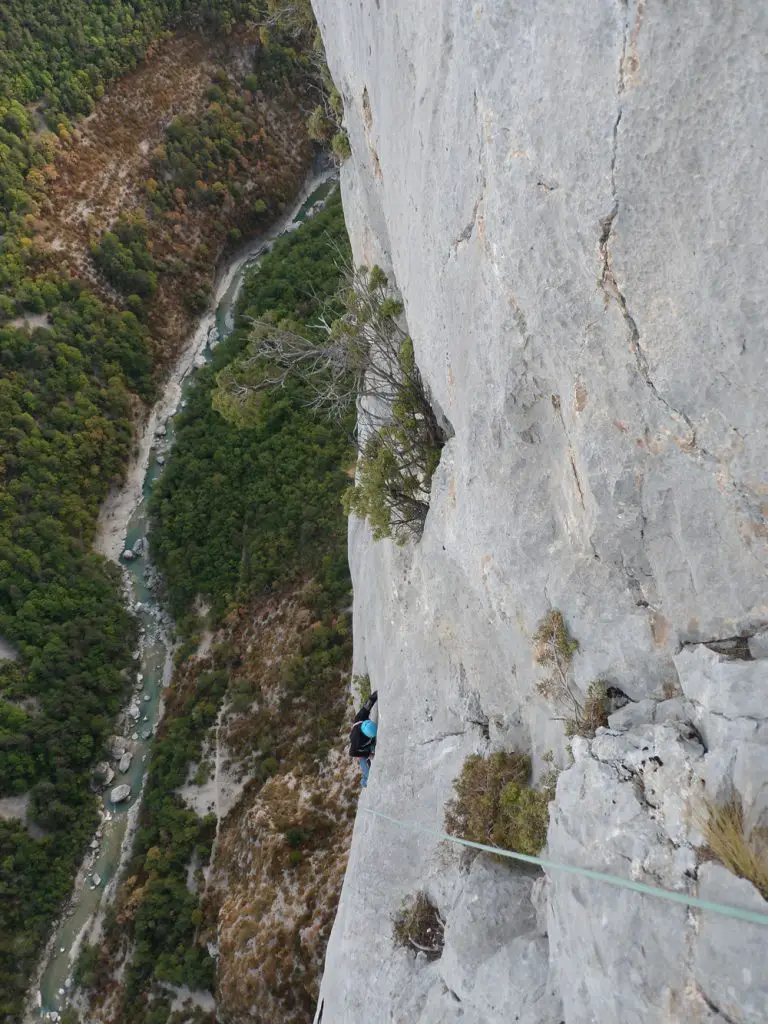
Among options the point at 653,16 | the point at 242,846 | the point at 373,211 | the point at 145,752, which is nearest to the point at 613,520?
the point at 653,16

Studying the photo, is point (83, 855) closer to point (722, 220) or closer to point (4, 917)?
point (4, 917)

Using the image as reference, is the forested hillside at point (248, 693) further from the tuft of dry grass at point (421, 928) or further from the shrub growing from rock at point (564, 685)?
the shrub growing from rock at point (564, 685)

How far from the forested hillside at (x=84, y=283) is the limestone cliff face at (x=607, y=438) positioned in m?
25.4

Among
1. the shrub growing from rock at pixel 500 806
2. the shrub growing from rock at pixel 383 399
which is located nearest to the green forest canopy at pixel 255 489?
the shrub growing from rock at pixel 383 399

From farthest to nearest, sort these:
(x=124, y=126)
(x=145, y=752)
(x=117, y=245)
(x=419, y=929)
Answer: (x=124, y=126) < (x=117, y=245) < (x=145, y=752) < (x=419, y=929)

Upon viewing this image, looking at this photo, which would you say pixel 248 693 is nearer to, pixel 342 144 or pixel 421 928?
pixel 421 928

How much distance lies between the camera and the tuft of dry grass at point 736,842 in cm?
393

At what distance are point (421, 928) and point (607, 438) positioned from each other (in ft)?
26.5

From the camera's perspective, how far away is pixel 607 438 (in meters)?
5.57

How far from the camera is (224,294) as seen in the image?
45.8 metres

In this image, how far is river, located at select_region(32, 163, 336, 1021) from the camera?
26203mm

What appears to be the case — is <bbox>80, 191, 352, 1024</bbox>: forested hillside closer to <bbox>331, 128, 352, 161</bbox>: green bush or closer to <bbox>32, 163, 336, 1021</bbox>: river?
<bbox>32, 163, 336, 1021</bbox>: river

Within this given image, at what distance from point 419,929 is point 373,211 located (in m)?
14.9

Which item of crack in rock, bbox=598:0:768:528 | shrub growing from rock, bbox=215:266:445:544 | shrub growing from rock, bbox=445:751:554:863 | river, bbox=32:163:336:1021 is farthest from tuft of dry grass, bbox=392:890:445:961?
river, bbox=32:163:336:1021
